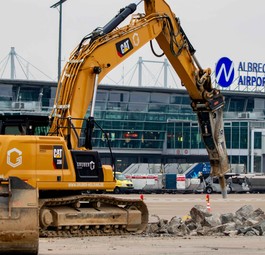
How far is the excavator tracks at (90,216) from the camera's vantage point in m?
22.6

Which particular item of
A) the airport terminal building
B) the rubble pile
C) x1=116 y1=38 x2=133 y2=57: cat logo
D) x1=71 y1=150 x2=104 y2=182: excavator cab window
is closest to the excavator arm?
x1=116 y1=38 x2=133 y2=57: cat logo

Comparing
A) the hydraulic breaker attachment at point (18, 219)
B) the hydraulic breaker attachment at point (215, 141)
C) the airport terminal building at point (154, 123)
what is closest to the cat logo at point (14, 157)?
the hydraulic breaker attachment at point (18, 219)

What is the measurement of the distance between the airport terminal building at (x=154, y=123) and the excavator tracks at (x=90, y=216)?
74071 mm

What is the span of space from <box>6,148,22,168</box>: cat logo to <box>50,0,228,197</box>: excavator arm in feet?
5.10

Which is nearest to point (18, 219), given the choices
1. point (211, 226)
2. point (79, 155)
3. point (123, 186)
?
point (79, 155)

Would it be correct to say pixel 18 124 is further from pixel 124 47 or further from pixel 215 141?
pixel 215 141

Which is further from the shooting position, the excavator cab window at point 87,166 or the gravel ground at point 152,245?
the excavator cab window at point 87,166

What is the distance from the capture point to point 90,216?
23.2m

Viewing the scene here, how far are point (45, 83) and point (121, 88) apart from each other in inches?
375

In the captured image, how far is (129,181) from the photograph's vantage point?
72938 mm

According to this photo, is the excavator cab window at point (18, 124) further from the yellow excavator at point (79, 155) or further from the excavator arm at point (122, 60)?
the excavator arm at point (122, 60)

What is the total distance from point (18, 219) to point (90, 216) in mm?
6853

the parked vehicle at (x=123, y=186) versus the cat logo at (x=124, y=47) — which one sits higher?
the cat logo at (x=124, y=47)

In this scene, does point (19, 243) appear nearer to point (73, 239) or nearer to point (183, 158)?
point (73, 239)
